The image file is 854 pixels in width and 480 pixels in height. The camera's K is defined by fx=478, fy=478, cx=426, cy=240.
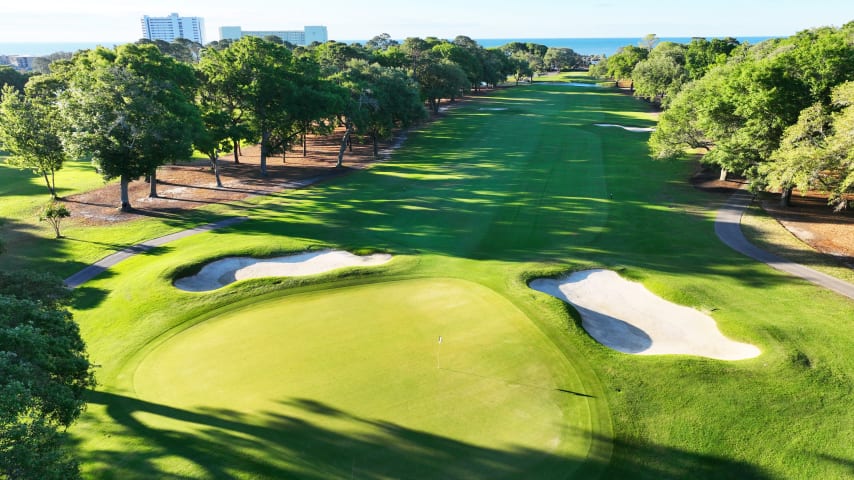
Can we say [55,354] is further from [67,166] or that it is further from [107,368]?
[67,166]

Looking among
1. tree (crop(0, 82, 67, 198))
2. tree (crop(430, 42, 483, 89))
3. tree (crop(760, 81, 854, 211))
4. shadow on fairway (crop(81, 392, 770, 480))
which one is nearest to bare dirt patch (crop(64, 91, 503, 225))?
tree (crop(0, 82, 67, 198))

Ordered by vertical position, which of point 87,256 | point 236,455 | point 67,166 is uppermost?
point 67,166

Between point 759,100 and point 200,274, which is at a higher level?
point 759,100

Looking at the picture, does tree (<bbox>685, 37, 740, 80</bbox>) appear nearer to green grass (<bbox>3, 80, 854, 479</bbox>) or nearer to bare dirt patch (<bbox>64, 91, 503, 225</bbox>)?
green grass (<bbox>3, 80, 854, 479</bbox>)

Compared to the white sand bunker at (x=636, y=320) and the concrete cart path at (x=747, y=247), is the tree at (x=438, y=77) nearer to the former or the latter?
the concrete cart path at (x=747, y=247)

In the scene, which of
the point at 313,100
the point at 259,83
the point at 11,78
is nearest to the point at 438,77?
the point at 313,100

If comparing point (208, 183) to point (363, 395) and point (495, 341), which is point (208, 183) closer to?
point (495, 341)

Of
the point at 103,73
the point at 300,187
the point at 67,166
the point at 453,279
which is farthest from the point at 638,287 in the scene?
the point at 67,166
